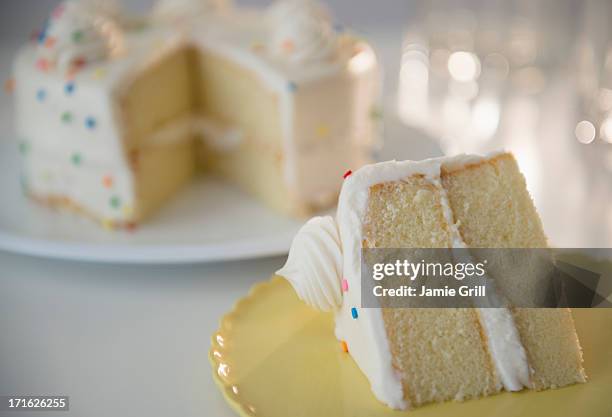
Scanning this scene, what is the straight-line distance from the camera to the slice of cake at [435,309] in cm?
162

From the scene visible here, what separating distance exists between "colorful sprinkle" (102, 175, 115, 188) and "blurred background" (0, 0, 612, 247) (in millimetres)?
949

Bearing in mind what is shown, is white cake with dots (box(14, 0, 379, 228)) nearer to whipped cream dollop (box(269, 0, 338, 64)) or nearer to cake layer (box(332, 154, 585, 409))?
whipped cream dollop (box(269, 0, 338, 64))

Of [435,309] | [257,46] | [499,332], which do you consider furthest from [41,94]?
[499,332]

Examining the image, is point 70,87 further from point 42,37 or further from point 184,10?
point 184,10

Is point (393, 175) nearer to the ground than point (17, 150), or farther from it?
nearer to the ground

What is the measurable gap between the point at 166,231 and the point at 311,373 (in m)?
1.09

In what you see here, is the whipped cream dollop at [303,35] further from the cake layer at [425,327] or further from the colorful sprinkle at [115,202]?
the cake layer at [425,327]

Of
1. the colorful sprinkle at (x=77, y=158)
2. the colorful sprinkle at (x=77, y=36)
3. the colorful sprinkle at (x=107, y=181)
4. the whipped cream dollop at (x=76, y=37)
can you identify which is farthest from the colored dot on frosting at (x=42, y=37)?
the colorful sprinkle at (x=107, y=181)

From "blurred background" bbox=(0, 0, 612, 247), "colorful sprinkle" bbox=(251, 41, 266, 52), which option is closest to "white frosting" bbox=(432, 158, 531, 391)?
"blurred background" bbox=(0, 0, 612, 247)

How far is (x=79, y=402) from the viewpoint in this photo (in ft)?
5.98

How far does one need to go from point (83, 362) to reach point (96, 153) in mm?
880

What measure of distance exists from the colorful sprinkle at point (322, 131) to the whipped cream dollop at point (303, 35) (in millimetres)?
214

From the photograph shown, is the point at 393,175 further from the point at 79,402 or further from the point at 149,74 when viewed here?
the point at 149,74

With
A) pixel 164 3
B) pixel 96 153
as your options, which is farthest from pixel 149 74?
pixel 164 3
